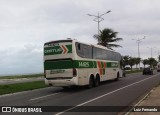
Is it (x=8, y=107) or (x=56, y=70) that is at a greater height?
(x=56, y=70)

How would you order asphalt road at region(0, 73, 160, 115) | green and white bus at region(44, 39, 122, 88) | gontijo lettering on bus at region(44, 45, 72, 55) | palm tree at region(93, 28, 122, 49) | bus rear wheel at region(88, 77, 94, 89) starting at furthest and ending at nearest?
1. palm tree at region(93, 28, 122, 49)
2. bus rear wheel at region(88, 77, 94, 89)
3. gontijo lettering on bus at region(44, 45, 72, 55)
4. green and white bus at region(44, 39, 122, 88)
5. asphalt road at region(0, 73, 160, 115)

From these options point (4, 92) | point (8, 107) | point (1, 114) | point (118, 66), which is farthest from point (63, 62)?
point (118, 66)

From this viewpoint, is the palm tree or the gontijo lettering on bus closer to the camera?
the gontijo lettering on bus

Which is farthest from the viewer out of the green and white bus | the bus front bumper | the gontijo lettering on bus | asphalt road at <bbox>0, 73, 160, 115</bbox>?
the gontijo lettering on bus

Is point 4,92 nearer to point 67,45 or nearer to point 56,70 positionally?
point 56,70

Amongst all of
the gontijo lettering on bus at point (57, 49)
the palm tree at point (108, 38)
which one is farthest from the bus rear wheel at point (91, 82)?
the palm tree at point (108, 38)

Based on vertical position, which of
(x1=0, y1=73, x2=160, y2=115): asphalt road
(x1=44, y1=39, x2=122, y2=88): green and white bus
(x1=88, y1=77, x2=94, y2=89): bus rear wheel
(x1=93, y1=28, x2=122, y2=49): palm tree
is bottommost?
(x1=0, y1=73, x2=160, y2=115): asphalt road

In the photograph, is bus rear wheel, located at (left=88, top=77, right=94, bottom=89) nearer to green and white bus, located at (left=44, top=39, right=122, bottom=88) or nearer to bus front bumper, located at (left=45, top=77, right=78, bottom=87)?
green and white bus, located at (left=44, top=39, right=122, bottom=88)

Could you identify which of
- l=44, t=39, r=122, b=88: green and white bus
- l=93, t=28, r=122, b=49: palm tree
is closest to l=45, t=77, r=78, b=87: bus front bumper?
l=44, t=39, r=122, b=88: green and white bus

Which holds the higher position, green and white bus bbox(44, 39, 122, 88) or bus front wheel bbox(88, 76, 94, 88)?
green and white bus bbox(44, 39, 122, 88)

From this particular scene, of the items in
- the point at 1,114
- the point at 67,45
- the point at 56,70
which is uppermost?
the point at 67,45

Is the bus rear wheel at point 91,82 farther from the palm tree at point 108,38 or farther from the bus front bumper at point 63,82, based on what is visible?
the palm tree at point 108,38

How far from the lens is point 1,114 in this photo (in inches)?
542

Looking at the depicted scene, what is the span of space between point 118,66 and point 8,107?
24.4 metres
